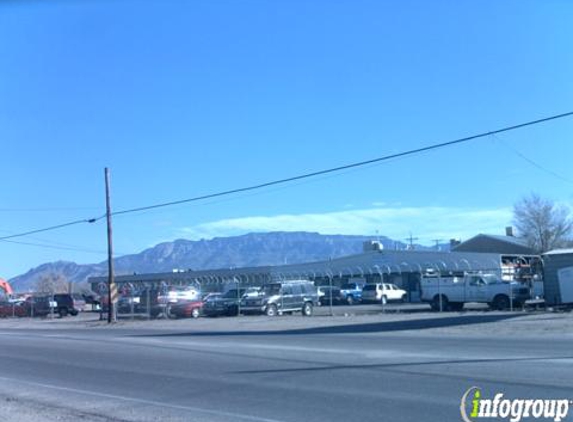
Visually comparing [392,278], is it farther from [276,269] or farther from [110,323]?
[110,323]

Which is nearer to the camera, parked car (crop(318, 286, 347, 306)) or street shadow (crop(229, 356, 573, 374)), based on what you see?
street shadow (crop(229, 356, 573, 374))

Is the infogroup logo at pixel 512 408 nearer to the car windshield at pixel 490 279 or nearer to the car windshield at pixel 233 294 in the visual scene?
the car windshield at pixel 490 279

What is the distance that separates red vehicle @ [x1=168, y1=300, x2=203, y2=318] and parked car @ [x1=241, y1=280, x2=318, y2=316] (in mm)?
3415

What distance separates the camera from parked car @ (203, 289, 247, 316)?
40781 millimetres

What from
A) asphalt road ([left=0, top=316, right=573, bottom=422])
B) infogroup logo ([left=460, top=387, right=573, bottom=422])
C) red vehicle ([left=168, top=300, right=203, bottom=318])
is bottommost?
infogroup logo ([left=460, top=387, right=573, bottom=422])

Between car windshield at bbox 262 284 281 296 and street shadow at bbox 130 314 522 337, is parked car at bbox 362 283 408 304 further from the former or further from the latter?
street shadow at bbox 130 314 522 337

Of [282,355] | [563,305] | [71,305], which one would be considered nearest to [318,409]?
[282,355]

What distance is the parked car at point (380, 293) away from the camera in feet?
185

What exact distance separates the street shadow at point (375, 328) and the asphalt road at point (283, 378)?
161 inches

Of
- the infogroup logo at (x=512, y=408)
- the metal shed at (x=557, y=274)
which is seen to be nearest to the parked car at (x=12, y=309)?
the metal shed at (x=557, y=274)

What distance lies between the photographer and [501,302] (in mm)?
38344

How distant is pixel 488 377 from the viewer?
12.5 metres

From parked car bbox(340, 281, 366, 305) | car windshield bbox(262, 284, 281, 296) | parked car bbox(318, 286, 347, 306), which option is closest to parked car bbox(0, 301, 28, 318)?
car windshield bbox(262, 284, 281, 296)

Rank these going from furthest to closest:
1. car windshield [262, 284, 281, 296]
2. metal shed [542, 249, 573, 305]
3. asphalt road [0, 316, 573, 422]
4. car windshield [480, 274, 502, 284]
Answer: car windshield [262, 284, 281, 296] < car windshield [480, 274, 502, 284] < metal shed [542, 249, 573, 305] < asphalt road [0, 316, 573, 422]
